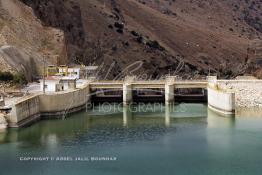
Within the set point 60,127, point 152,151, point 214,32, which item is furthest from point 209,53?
point 152,151

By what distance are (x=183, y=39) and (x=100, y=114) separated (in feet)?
228

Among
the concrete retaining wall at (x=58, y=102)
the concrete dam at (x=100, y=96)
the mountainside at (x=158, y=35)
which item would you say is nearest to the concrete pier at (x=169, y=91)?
the concrete dam at (x=100, y=96)

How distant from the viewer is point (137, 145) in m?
48.0

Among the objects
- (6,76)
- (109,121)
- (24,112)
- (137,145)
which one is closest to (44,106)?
(24,112)

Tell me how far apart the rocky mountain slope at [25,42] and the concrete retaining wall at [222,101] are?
73.1ft

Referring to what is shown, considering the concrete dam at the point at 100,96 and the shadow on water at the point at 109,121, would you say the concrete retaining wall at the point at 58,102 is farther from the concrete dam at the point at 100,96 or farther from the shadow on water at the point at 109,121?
the shadow on water at the point at 109,121

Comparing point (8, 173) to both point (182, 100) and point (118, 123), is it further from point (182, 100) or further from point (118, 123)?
point (182, 100)

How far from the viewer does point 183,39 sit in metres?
132

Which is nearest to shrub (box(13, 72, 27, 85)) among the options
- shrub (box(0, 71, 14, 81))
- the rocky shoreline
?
shrub (box(0, 71, 14, 81))

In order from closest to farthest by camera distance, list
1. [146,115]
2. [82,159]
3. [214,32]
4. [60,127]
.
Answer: [82,159] < [60,127] < [146,115] < [214,32]

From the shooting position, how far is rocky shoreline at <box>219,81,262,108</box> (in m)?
67.2

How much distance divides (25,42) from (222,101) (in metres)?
27.7

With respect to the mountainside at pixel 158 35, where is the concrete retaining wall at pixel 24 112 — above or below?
below

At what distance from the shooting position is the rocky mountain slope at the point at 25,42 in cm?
6894
